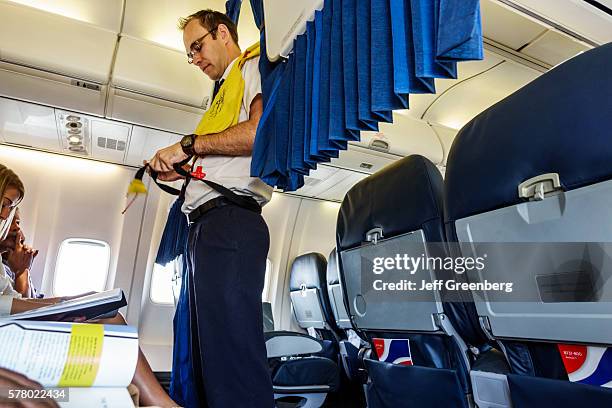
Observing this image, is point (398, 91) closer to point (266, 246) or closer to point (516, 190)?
point (516, 190)

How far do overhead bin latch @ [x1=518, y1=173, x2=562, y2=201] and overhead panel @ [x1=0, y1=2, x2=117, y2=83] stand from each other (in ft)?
11.4

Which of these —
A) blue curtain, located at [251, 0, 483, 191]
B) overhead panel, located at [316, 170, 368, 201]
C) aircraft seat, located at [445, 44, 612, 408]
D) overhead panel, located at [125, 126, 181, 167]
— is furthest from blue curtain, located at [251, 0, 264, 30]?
overhead panel, located at [316, 170, 368, 201]

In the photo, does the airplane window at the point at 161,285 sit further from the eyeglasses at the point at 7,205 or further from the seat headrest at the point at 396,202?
the seat headrest at the point at 396,202

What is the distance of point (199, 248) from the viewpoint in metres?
1.78

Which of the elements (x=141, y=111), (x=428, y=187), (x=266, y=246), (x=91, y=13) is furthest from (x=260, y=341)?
(x=91, y=13)

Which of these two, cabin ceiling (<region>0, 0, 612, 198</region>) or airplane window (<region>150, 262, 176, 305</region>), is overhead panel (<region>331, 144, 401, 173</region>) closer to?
cabin ceiling (<region>0, 0, 612, 198</region>)

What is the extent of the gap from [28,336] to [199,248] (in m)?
1.17

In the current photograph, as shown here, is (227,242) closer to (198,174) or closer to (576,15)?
(198,174)

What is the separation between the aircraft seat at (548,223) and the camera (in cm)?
107

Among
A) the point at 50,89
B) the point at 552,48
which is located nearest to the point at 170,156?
the point at 50,89

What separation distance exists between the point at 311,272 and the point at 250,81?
3.57 meters

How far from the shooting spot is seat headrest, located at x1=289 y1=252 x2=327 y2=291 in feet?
16.8

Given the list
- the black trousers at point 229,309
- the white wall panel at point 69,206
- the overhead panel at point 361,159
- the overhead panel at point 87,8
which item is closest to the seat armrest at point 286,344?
the black trousers at point 229,309

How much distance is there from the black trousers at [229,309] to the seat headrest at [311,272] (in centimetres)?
333
